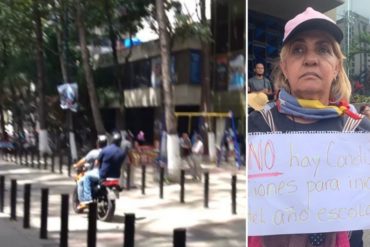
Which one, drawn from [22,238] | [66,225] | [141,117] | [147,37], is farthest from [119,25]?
[22,238]

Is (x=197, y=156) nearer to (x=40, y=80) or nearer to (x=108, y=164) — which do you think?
(x=108, y=164)

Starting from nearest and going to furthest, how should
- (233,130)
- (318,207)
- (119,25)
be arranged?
(119,25) → (233,130) → (318,207)

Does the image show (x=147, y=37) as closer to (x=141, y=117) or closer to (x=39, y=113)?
(x=141, y=117)

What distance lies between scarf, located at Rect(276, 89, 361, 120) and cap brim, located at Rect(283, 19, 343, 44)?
12.0 inches

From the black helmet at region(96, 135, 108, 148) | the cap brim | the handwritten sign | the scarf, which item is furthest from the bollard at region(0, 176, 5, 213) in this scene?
the cap brim

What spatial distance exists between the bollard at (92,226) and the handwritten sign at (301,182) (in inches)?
32.3

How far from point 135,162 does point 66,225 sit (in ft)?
1.28

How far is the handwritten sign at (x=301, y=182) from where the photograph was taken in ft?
8.48

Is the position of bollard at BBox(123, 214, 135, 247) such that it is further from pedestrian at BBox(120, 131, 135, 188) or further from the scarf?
the scarf

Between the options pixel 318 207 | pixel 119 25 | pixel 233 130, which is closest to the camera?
pixel 119 25

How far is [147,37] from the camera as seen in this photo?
2072mm

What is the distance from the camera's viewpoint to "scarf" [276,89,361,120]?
2676 millimetres

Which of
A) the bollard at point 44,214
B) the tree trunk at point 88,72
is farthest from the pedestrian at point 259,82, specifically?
the bollard at point 44,214

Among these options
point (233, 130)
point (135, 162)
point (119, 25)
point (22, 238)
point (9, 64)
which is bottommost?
point (22, 238)
